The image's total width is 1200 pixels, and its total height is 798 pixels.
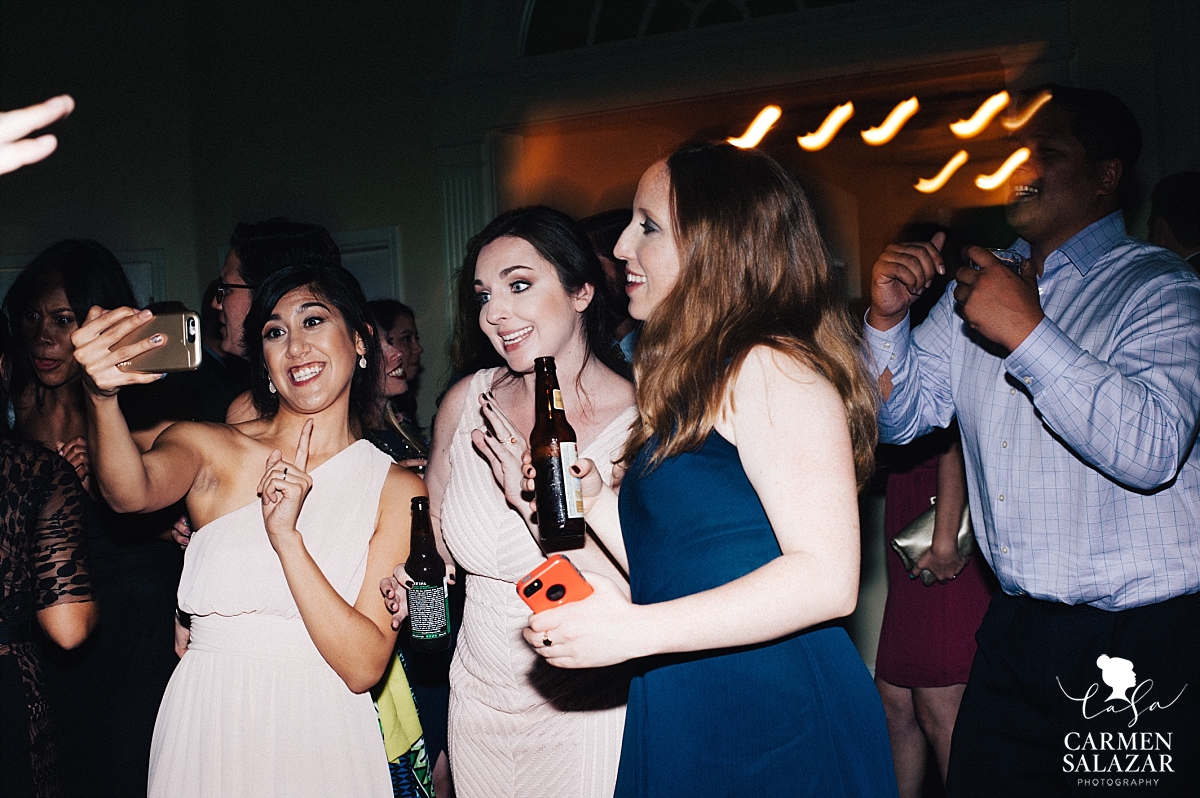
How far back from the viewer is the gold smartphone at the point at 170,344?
6.68 ft

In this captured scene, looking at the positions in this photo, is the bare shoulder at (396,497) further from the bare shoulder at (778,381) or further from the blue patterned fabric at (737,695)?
the bare shoulder at (778,381)

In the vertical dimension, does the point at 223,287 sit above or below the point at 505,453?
above

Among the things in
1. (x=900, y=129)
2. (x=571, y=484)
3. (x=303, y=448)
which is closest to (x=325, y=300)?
(x=303, y=448)

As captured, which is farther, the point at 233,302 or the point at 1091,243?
the point at 233,302

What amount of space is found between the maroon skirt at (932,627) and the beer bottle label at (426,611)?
183cm

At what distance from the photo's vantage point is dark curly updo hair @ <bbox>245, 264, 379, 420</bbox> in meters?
2.43

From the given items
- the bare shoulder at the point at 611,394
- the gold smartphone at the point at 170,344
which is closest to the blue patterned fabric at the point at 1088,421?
the bare shoulder at the point at 611,394

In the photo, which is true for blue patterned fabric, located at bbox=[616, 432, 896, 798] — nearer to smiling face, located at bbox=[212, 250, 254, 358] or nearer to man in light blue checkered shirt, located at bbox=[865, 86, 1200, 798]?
man in light blue checkered shirt, located at bbox=[865, 86, 1200, 798]

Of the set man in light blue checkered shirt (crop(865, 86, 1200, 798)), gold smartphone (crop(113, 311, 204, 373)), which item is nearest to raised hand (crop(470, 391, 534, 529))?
gold smartphone (crop(113, 311, 204, 373))

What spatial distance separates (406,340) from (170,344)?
2873mm

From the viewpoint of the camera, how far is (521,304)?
2.48 metres

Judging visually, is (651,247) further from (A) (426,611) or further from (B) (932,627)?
(B) (932,627)

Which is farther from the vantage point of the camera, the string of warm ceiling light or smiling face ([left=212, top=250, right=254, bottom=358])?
the string of warm ceiling light

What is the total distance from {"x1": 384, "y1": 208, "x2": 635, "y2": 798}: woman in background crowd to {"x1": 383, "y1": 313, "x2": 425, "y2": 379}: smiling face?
2200 mm
